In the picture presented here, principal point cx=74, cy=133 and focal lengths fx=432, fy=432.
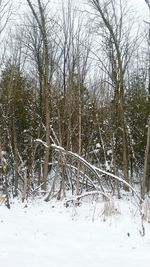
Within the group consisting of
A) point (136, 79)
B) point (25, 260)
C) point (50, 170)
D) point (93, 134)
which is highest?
point (136, 79)

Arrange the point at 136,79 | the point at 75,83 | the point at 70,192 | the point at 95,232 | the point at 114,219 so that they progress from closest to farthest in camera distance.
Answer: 1. the point at 95,232
2. the point at 114,219
3. the point at 70,192
4. the point at 75,83
5. the point at 136,79

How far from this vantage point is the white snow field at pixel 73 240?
6457mm

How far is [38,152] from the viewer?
20234 millimetres

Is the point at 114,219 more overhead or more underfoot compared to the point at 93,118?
more underfoot

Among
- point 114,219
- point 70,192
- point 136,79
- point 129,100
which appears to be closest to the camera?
point 114,219

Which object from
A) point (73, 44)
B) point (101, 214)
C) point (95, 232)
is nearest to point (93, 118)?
point (73, 44)

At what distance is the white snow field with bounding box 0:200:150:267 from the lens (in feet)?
21.2

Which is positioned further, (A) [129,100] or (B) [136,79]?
(B) [136,79]

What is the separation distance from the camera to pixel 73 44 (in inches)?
772

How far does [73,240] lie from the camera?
26.4 feet

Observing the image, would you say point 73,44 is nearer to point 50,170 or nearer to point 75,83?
point 75,83

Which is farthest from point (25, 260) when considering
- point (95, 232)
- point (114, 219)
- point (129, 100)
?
point (129, 100)

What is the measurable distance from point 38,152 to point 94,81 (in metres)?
5.62

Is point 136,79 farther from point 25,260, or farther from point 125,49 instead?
point 25,260
